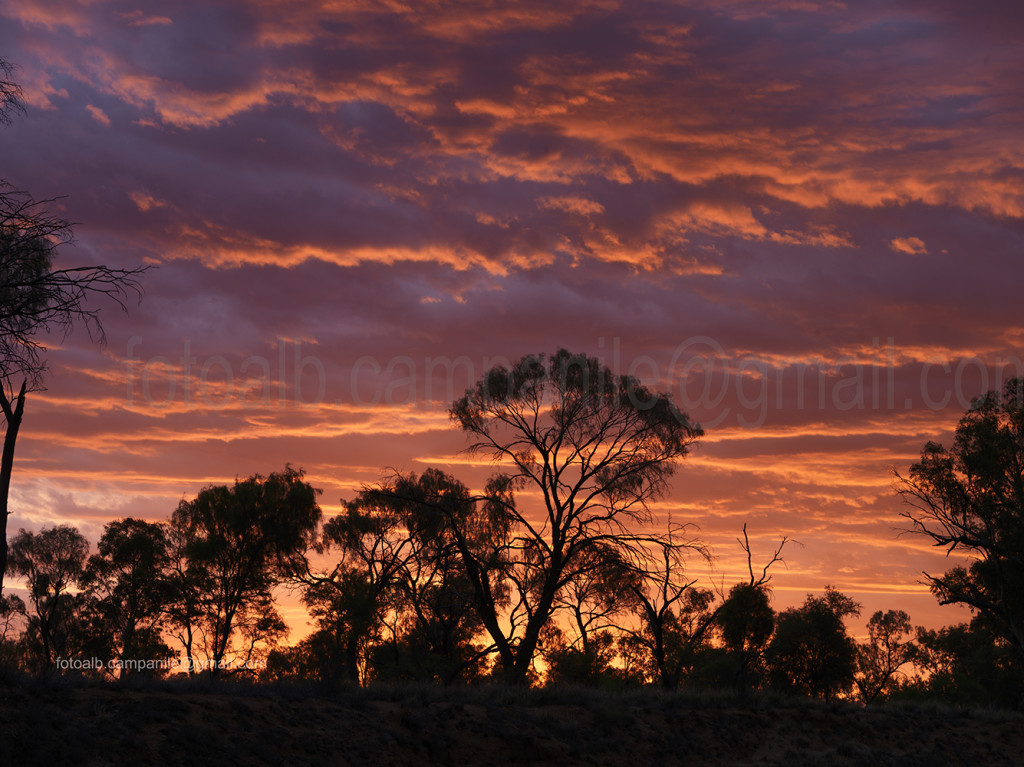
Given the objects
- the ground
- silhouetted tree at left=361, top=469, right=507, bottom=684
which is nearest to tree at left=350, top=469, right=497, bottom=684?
silhouetted tree at left=361, top=469, right=507, bottom=684

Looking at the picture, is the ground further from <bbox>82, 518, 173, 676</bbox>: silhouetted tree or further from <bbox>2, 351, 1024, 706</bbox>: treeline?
<bbox>82, 518, 173, 676</bbox>: silhouetted tree

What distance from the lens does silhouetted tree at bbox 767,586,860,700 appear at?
56.7 meters

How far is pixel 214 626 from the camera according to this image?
166 feet

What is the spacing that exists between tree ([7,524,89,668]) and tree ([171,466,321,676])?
7935 mm

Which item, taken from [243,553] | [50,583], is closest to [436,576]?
[243,553]

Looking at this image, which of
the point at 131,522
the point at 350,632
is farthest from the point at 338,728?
the point at 131,522

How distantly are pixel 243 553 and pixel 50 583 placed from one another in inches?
566

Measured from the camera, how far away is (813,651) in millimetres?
57062

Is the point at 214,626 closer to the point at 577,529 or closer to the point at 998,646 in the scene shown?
the point at 577,529

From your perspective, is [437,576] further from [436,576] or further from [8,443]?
[8,443]

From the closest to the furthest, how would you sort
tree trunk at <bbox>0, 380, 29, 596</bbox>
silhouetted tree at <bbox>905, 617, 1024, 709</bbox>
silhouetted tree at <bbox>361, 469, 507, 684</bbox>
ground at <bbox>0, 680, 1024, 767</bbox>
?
ground at <bbox>0, 680, 1024, 767</bbox>
tree trunk at <bbox>0, 380, 29, 596</bbox>
silhouetted tree at <bbox>361, 469, 507, 684</bbox>
silhouetted tree at <bbox>905, 617, 1024, 709</bbox>

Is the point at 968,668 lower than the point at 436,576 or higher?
lower

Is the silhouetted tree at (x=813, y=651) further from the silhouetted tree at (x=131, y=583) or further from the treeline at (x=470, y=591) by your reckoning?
the silhouetted tree at (x=131, y=583)

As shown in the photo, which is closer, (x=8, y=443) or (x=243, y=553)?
(x=8, y=443)
